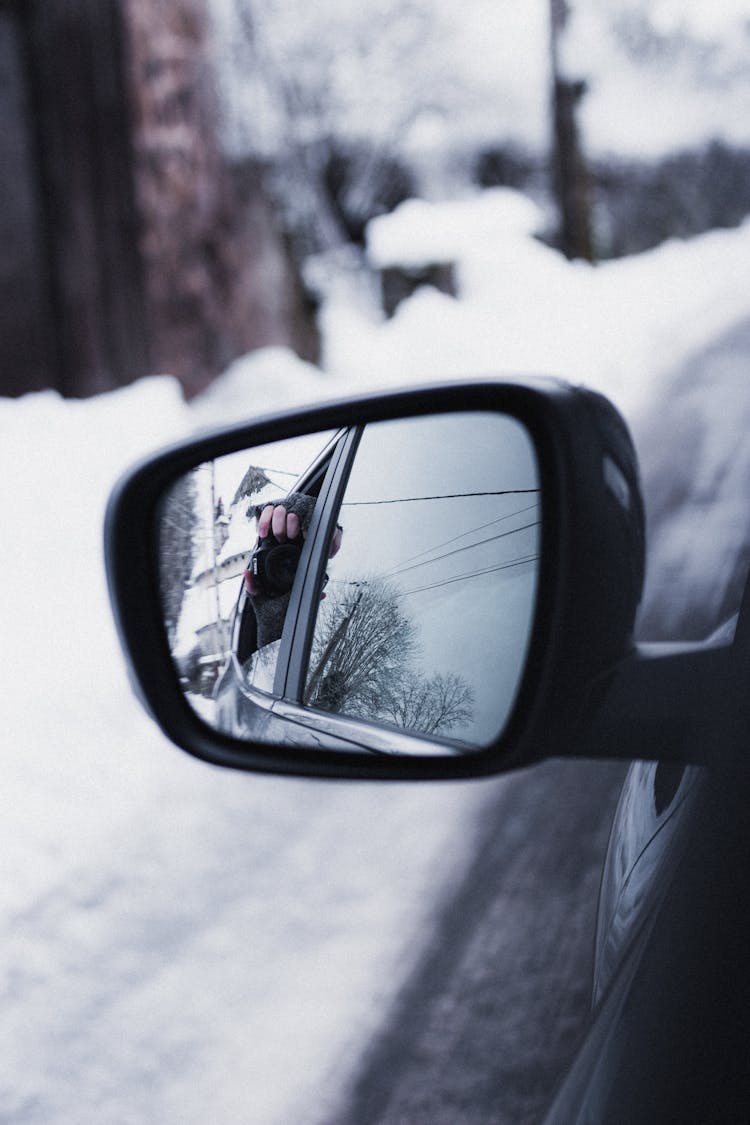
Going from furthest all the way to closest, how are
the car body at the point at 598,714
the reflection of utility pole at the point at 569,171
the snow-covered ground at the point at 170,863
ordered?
the reflection of utility pole at the point at 569,171 → the snow-covered ground at the point at 170,863 → the car body at the point at 598,714

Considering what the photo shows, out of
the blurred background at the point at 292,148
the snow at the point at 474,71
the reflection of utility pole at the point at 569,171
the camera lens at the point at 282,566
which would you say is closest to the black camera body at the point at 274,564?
the camera lens at the point at 282,566

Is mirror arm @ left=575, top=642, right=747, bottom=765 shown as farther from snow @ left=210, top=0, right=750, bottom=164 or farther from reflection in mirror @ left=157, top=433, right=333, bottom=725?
snow @ left=210, top=0, right=750, bottom=164

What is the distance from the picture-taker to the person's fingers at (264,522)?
1.10m

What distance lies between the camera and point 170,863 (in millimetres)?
2822

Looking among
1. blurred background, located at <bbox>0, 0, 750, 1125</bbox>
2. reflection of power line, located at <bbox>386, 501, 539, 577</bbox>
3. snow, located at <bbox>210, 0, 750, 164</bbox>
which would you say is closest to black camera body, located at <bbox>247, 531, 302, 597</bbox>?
reflection of power line, located at <bbox>386, 501, 539, 577</bbox>

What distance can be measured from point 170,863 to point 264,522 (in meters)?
1.95

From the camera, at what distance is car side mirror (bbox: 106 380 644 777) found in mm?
971

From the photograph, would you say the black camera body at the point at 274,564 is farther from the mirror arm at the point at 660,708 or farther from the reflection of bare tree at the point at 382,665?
the mirror arm at the point at 660,708

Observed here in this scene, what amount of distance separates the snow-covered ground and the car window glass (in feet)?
4.08

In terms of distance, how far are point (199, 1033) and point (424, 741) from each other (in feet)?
4.75

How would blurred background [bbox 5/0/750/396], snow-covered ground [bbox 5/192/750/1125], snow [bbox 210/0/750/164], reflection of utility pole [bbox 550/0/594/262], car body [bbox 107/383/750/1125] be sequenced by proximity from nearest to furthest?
car body [bbox 107/383/750/1125] < snow-covered ground [bbox 5/192/750/1125] < blurred background [bbox 5/0/750/396] < snow [bbox 210/0/750/164] < reflection of utility pole [bbox 550/0/594/262]

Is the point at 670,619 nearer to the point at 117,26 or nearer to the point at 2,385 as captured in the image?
the point at 2,385

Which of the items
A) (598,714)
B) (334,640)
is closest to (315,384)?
(334,640)

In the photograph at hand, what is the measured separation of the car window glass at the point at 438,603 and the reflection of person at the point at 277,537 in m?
Answer: 0.04
